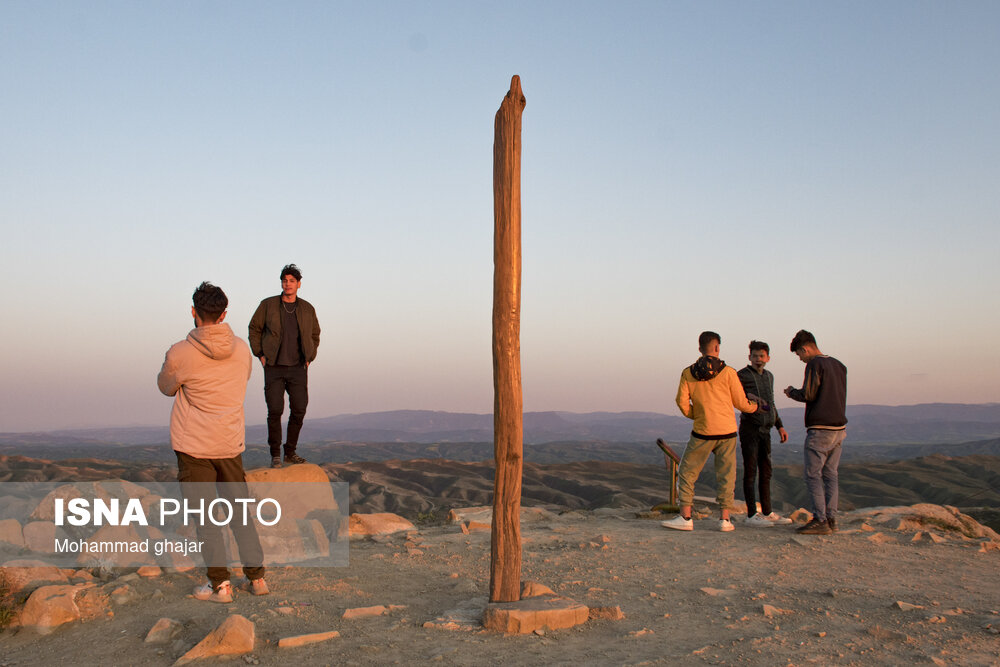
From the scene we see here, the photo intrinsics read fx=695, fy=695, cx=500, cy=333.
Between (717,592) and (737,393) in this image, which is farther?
(737,393)

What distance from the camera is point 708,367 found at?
7527 mm

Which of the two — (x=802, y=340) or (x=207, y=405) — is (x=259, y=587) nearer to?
(x=207, y=405)

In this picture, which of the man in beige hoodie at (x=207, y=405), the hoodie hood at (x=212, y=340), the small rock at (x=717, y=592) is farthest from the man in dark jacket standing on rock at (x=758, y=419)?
→ the hoodie hood at (x=212, y=340)

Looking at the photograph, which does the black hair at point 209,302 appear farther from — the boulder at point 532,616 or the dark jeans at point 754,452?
the dark jeans at point 754,452

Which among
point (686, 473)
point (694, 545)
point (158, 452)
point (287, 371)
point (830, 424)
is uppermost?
point (287, 371)

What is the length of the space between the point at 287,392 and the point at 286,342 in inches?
26.2

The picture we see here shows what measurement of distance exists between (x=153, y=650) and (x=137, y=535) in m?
2.71

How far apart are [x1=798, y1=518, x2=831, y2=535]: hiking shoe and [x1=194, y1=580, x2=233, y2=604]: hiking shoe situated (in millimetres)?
5898

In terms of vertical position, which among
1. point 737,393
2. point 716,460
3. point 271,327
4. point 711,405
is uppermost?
point 271,327

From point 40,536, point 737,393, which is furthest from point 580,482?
point 40,536

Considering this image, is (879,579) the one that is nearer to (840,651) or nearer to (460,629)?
(840,651)

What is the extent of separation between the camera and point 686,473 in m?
7.80

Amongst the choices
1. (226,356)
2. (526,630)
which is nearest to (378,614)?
(526,630)

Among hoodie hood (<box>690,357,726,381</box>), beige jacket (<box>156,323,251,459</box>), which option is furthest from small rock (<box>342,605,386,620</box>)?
hoodie hood (<box>690,357,726,381</box>)
